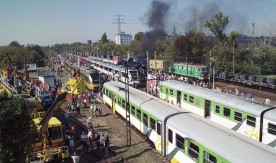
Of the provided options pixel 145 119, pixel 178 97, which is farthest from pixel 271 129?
pixel 178 97

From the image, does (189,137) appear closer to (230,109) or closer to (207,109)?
(230,109)

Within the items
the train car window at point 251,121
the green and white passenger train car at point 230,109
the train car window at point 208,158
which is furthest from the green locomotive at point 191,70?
the train car window at point 208,158

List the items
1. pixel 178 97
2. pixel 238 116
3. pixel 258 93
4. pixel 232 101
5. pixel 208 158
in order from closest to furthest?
1. pixel 208 158
2. pixel 238 116
3. pixel 232 101
4. pixel 178 97
5. pixel 258 93

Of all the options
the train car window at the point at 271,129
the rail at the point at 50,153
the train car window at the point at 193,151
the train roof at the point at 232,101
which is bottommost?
the rail at the point at 50,153

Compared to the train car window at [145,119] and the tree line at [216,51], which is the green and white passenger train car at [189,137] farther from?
the tree line at [216,51]

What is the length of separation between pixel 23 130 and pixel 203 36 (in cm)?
6465

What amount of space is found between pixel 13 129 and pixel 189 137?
7346mm

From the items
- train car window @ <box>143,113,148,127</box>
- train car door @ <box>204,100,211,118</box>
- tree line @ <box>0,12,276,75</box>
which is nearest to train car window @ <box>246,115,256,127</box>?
train car door @ <box>204,100,211,118</box>

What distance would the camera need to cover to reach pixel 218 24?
69.1 meters

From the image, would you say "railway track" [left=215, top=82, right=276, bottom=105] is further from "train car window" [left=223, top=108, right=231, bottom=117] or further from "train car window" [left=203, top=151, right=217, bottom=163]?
"train car window" [left=203, top=151, right=217, bottom=163]

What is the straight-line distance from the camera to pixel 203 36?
70562mm

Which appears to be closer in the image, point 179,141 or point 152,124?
point 179,141

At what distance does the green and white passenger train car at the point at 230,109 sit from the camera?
15086 mm

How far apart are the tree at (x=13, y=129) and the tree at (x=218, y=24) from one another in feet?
208
